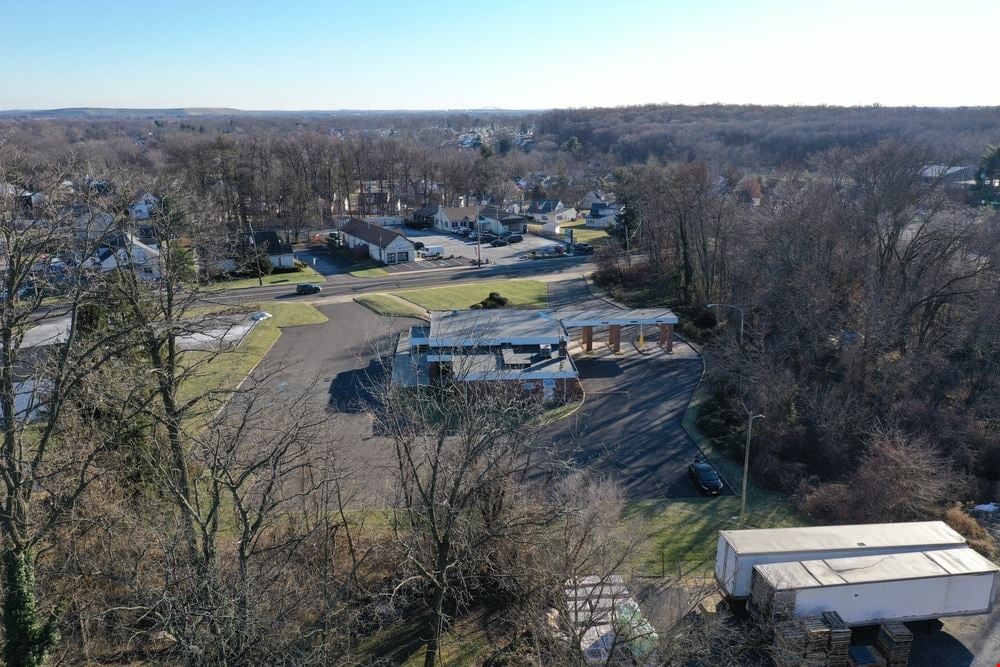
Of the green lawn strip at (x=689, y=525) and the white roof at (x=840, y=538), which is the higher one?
the white roof at (x=840, y=538)

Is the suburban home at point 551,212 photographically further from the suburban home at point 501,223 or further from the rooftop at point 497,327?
the rooftop at point 497,327

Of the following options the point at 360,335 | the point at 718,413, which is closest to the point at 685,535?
the point at 718,413

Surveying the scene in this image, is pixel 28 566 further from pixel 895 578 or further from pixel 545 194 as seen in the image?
pixel 545 194

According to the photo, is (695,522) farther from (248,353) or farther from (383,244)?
(383,244)

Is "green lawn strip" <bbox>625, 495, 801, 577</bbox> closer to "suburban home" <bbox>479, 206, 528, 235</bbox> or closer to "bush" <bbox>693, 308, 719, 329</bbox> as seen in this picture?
"bush" <bbox>693, 308, 719, 329</bbox>

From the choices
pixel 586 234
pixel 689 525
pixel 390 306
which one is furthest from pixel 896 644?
pixel 586 234

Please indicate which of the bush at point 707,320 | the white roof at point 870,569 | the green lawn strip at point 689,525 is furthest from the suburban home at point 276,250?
the white roof at point 870,569
